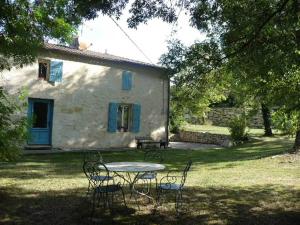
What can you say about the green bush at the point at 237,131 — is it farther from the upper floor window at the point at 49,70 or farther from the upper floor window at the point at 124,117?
the upper floor window at the point at 49,70

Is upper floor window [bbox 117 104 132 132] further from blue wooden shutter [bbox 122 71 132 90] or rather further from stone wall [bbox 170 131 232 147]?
stone wall [bbox 170 131 232 147]

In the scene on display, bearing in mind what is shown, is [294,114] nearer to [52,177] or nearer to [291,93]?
[291,93]

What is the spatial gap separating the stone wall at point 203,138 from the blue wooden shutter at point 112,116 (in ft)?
21.6

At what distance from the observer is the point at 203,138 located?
2434 cm

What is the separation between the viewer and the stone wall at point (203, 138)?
2293 centimetres

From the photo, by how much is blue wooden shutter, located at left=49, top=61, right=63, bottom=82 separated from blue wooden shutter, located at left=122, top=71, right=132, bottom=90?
333 centimetres

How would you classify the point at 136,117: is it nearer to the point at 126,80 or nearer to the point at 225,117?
the point at 126,80

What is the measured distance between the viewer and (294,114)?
832 centimetres

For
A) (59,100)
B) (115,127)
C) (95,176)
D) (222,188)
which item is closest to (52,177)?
(95,176)

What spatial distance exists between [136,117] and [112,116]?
1429 millimetres

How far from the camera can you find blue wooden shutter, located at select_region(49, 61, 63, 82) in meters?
16.8

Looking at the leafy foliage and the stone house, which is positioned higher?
the stone house

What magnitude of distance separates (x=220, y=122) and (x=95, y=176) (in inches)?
1037

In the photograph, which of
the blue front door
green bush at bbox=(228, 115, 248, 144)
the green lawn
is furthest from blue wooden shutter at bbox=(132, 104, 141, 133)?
the green lawn
